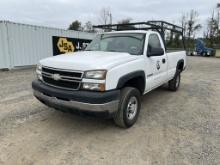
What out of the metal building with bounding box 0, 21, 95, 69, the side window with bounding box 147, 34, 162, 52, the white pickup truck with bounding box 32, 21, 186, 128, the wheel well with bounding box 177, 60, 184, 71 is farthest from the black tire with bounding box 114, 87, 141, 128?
the metal building with bounding box 0, 21, 95, 69

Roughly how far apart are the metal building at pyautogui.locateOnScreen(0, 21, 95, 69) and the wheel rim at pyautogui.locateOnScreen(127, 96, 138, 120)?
8.80 meters

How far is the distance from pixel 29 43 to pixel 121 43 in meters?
8.85

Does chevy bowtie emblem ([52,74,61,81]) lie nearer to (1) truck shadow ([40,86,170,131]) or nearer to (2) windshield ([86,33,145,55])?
(1) truck shadow ([40,86,170,131])

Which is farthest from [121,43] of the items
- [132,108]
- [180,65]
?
[180,65]

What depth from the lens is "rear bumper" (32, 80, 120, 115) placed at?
3.38 metres

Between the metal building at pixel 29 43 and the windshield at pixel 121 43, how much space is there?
7.38 metres

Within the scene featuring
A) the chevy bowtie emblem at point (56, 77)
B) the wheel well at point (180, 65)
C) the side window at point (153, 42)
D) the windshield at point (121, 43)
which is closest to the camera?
the chevy bowtie emblem at point (56, 77)

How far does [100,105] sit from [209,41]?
44.0m

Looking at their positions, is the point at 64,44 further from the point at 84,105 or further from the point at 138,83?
the point at 84,105

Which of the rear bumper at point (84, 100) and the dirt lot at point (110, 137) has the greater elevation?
the rear bumper at point (84, 100)

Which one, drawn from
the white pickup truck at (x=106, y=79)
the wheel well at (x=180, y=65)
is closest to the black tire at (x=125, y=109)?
the white pickup truck at (x=106, y=79)

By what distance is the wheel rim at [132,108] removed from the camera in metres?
4.16

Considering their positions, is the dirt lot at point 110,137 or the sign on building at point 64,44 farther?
the sign on building at point 64,44

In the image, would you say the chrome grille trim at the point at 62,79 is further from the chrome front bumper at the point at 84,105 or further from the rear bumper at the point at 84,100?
the chrome front bumper at the point at 84,105
